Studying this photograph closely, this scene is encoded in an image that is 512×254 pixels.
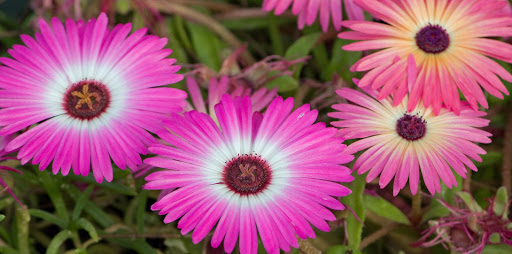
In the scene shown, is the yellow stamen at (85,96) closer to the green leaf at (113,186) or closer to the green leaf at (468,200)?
the green leaf at (113,186)

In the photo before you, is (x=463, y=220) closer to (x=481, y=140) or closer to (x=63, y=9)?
(x=481, y=140)

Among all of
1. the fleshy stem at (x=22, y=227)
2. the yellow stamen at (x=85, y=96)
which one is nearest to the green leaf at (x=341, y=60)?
the yellow stamen at (x=85, y=96)

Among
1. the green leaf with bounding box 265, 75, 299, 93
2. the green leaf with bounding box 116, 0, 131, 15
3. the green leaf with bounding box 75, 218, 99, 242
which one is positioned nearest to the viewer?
the green leaf with bounding box 75, 218, 99, 242

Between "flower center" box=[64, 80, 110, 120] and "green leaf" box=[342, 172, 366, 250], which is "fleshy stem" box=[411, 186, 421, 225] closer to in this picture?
"green leaf" box=[342, 172, 366, 250]

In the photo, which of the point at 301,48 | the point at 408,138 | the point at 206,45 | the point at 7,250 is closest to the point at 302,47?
the point at 301,48

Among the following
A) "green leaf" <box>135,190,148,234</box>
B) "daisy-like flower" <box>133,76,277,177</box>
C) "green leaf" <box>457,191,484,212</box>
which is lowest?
"green leaf" <box>135,190,148,234</box>

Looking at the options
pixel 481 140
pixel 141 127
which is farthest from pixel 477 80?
pixel 141 127

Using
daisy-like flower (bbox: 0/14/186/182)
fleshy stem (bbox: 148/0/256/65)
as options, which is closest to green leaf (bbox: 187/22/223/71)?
fleshy stem (bbox: 148/0/256/65)
